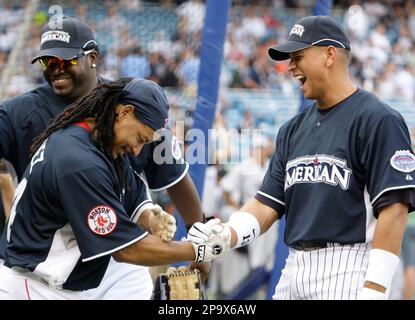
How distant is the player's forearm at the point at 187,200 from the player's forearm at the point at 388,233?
181 centimetres

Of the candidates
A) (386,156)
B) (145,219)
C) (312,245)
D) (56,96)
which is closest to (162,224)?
(145,219)

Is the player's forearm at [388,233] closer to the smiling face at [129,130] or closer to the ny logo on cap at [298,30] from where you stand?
the ny logo on cap at [298,30]

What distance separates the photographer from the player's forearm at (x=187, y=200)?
5.25m

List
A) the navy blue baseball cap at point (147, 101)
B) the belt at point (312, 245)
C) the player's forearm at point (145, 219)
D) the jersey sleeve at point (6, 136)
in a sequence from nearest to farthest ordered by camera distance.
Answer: the navy blue baseball cap at point (147, 101) < the belt at point (312, 245) < the player's forearm at point (145, 219) < the jersey sleeve at point (6, 136)

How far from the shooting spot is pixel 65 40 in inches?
189

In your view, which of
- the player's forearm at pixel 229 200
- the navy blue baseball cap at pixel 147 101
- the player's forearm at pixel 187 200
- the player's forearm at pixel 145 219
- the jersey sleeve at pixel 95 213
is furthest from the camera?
the player's forearm at pixel 229 200

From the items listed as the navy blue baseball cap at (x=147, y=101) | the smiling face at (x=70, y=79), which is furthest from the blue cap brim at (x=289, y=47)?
the smiling face at (x=70, y=79)

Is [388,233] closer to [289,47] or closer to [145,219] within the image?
[289,47]

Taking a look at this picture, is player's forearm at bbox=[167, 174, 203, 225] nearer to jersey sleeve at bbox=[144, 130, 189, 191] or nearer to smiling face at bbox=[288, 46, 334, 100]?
jersey sleeve at bbox=[144, 130, 189, 191]

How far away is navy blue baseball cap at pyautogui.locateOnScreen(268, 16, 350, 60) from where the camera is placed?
4.04 metres

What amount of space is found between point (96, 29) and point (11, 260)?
7.65m

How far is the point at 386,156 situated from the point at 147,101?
1.17 m

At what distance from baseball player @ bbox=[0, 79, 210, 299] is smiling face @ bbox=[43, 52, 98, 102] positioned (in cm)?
78
